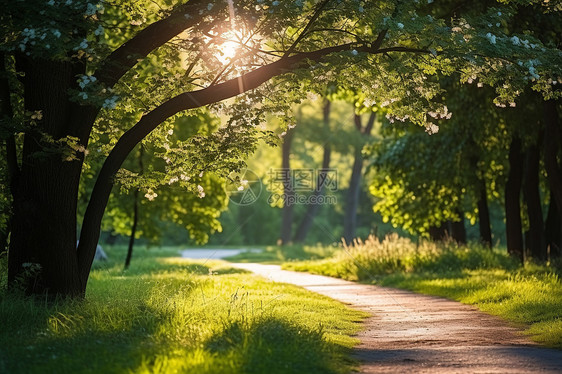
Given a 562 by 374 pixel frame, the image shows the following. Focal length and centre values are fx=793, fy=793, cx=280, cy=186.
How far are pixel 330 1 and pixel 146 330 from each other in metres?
5.34

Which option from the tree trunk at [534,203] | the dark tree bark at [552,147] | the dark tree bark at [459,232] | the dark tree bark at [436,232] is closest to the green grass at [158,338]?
the dark tree bark at [552,147]

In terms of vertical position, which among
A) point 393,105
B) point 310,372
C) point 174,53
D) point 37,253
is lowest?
point 310,372

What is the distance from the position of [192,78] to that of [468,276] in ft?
33.8

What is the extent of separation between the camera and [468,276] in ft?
66.1

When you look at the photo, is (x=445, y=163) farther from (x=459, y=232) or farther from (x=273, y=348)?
(x=273, y=348)

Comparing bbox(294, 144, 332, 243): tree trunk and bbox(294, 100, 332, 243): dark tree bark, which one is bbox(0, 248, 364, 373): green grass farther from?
Result: bbox(294, 144, 332, 243): tree trunk

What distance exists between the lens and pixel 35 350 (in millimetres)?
8211

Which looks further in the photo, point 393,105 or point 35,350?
point 393,105

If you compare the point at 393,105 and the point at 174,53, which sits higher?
the point at 174,53

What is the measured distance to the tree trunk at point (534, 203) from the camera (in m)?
21.5

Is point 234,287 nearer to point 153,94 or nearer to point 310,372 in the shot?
point 153,94

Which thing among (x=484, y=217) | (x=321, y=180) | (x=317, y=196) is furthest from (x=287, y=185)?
(x=484, y=217)

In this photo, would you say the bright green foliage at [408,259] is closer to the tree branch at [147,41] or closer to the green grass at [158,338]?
the green grass at [158,338]

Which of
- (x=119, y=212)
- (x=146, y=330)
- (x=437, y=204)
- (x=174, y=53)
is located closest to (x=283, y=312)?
(x=146, y=330)
